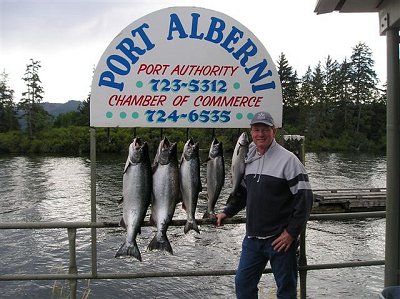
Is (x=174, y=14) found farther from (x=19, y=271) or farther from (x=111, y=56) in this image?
(x=19, y=271)

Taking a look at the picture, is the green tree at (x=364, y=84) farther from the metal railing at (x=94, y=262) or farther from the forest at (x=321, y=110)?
the metal railing at (x=94, y=262)

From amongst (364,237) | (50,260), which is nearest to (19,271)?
(50,260)

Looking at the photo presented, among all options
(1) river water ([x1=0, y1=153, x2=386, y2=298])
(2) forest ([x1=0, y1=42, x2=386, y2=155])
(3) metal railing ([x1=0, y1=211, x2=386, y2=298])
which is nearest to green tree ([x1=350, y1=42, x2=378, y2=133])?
(2) forest ([x1=0, y1=42, x2=386, y2=155])

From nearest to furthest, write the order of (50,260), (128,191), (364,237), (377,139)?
1. (128,191)
2. (50,260)
3. (364,237)
4. (377,139)

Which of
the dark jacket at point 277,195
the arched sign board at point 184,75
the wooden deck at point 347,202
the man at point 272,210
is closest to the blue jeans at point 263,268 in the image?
the man at point 272,210

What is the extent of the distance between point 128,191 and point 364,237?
62.9 ft

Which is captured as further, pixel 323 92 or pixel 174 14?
pixel 323 92

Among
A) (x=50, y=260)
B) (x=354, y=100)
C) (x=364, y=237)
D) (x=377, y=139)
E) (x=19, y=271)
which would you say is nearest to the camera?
(x=19, y=271)

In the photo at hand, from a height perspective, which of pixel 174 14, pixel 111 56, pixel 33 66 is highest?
pixel 33 66

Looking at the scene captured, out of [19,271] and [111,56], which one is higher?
[111,56]

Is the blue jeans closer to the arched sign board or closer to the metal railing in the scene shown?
the metal railing

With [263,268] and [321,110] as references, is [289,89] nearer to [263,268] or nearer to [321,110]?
[321,110]

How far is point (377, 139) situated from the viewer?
7812cm

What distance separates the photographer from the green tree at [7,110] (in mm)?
79438
